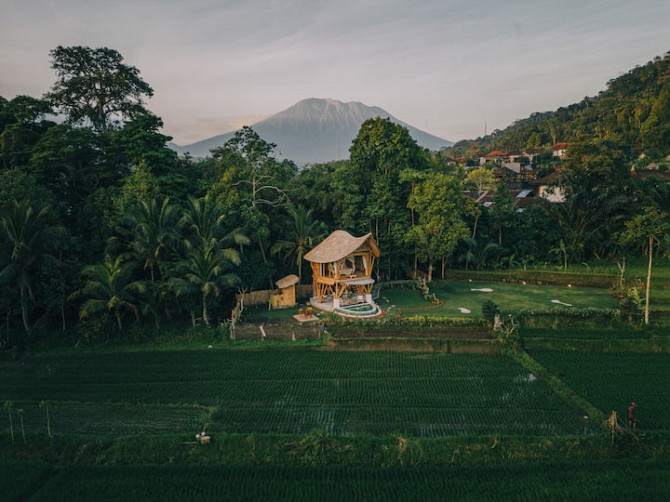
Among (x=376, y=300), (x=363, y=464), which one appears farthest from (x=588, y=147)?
(x=363, y=464)

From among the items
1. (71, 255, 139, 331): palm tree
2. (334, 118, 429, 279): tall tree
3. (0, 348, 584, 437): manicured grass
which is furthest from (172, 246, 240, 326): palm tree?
(334, 118, 429, 279): tall tree

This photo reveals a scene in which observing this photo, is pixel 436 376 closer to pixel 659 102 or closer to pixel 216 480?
pixel 216 480

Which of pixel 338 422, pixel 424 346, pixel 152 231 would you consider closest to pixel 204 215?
pixel 152 231

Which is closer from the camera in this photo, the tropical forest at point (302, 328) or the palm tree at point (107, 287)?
the tropical forest at point (302, 328)

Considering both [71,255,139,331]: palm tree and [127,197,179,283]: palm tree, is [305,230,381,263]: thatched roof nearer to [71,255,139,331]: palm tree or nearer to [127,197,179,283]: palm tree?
[127,197,179,283]: palm tree

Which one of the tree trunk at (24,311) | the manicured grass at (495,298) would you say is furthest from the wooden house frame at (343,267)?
the tree trunk at (24,311)

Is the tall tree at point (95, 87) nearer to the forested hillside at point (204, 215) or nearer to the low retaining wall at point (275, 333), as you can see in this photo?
the forested hillside at point (204, 215)

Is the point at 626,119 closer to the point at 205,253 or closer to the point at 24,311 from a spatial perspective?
the point at 205,253
